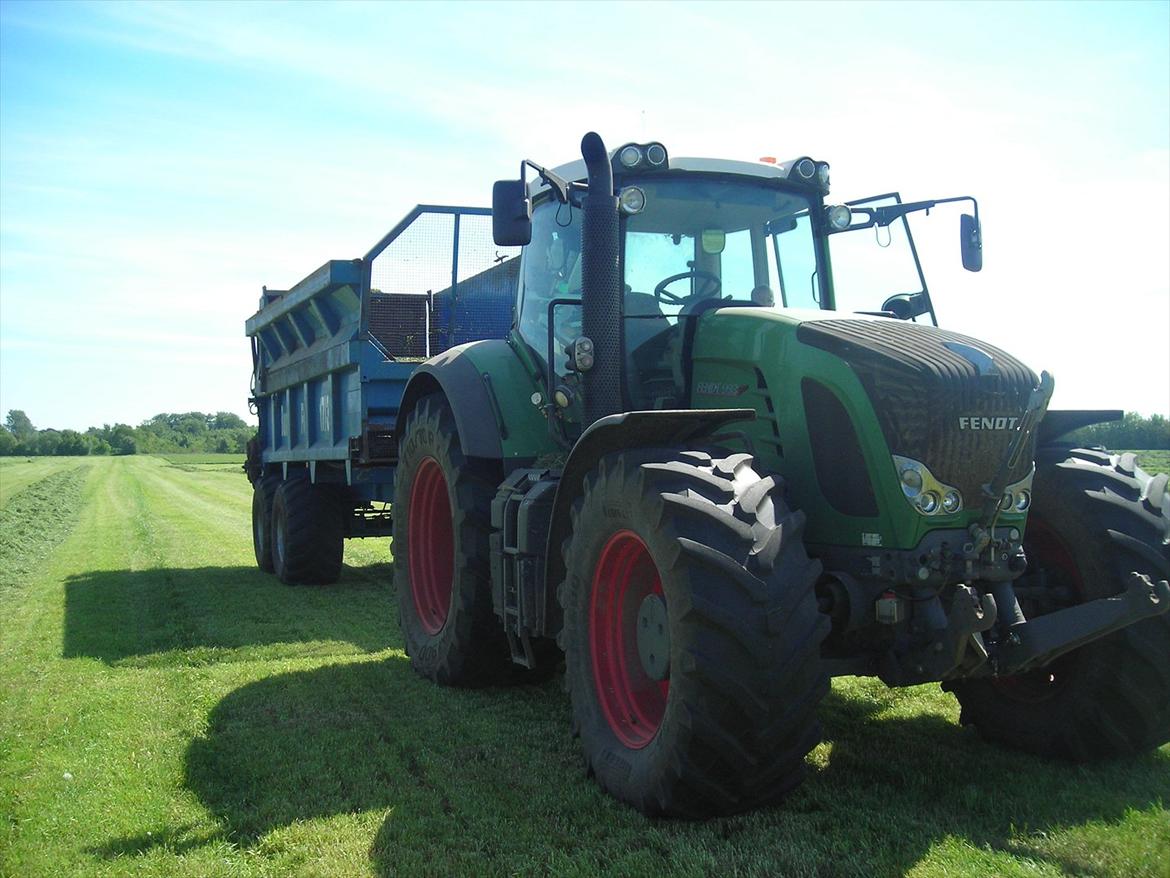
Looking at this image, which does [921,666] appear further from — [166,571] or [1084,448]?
[166,571]

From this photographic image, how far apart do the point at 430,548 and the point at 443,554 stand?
0.09 metres

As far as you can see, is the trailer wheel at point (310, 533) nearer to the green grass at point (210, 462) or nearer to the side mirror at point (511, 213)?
the side mirror at point (511, 213)

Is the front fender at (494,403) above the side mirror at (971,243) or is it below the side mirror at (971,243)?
below

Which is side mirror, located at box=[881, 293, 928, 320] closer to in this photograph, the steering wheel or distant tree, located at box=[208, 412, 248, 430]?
the steering wheel

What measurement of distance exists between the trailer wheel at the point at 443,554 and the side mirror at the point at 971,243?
287 centimetres

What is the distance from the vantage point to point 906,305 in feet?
19.3

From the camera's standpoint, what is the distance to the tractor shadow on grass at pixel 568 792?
3.83 metres

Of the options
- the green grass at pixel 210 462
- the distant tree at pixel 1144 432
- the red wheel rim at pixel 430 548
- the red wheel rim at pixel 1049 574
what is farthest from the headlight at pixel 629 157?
the green grass at pixel 210 462

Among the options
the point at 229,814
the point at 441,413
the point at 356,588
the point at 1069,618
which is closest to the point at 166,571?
the point at 356,588

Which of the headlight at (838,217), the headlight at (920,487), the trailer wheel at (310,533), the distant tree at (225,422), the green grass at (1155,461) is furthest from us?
the distant tree at (225,422)

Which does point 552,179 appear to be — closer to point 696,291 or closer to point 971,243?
point 696,291

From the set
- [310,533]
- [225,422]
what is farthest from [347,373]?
[225,422]

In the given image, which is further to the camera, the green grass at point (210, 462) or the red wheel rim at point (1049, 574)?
the green grass at point (210, 462)

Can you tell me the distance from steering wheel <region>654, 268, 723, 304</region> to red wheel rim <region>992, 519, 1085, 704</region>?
186cm
